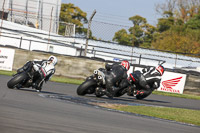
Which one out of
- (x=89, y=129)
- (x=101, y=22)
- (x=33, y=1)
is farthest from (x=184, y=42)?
(x=89, y=129)

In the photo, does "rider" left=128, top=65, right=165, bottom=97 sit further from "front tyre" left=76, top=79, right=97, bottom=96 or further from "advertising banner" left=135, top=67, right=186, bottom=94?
"advertising banner" left=135, top=67, right=186, bottom=94

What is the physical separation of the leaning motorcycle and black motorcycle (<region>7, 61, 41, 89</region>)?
4.31 ft

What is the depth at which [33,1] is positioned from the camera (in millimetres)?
42594

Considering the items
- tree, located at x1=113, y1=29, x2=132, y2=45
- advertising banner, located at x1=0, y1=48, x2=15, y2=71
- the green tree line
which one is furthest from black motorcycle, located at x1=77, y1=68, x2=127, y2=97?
the green tree line

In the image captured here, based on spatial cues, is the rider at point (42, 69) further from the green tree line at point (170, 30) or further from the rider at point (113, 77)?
the green tree line at point (170, 30)

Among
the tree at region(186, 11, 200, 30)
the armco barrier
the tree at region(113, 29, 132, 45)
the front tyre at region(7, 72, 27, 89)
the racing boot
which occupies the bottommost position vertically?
the racing boot

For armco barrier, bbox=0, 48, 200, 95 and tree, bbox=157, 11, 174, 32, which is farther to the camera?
tree, bbox=157, 11, 174, 32

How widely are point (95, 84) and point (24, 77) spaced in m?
1.96

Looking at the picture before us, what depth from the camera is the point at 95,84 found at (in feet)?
39.1

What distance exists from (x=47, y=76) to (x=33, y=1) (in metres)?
31.7

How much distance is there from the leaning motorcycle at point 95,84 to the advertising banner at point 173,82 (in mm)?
8558

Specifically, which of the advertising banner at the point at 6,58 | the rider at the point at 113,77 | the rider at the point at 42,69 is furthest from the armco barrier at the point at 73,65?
the rider at the point at 42,69

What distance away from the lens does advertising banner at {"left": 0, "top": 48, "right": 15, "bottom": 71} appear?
20.4 metres

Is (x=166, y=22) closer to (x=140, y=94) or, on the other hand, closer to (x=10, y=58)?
(x=10, y=58)
